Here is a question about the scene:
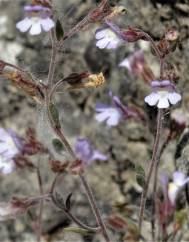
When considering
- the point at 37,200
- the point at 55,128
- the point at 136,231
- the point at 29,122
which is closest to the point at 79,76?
the point at 55,128

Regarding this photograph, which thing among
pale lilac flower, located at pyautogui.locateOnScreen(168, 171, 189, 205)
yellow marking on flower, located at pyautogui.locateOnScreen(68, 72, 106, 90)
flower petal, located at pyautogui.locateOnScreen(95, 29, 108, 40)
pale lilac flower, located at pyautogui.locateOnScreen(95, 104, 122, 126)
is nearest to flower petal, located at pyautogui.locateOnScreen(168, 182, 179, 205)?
pale lilac flower, located at pyautogui.locateOnScreen(168, 171, 189, 205)

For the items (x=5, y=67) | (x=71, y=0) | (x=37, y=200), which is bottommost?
(x=37, y=200)

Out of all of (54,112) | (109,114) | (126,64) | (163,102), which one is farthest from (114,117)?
(54,112)

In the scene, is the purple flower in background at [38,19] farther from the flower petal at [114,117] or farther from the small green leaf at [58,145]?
the flower petal at [114,117]

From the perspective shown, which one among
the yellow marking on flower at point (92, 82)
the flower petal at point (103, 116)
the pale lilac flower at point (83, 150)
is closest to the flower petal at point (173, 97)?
the yellow marking on flower at point (92, 82)

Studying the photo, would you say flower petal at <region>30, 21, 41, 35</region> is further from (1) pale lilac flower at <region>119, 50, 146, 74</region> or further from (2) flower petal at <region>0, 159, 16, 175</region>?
(1) pale lilac flower at <region>119, 50, 146, 74</region>

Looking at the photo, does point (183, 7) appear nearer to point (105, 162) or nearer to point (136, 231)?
point (105, 162)

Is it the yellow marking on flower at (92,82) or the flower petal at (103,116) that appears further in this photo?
the flower petal at (103,116)
